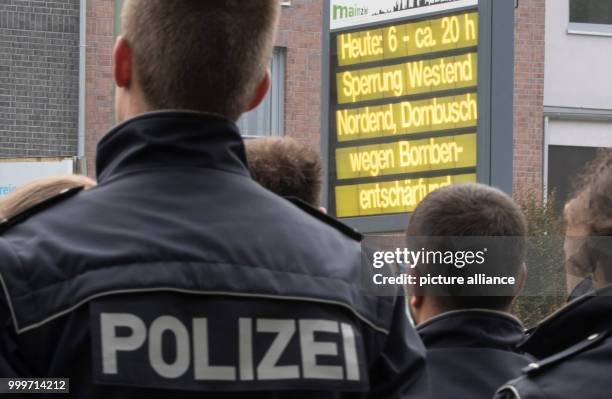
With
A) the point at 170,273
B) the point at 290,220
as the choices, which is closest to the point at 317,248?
the point at 290,220

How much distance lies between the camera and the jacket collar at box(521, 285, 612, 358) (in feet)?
8.87

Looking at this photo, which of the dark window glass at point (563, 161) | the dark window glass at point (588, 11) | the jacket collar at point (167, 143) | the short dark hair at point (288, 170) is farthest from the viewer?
the dark window glass at point (588, 11)

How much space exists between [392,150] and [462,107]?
0.67 meters

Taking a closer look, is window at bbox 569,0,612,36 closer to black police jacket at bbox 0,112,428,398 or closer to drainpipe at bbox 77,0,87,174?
drainpipe at bbox 77,0,87,174

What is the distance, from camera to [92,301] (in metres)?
2.00

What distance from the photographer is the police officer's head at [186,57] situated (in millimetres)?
2168

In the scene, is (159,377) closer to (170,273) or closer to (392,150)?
(170,273)

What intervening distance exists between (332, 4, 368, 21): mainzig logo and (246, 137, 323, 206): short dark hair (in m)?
5.42

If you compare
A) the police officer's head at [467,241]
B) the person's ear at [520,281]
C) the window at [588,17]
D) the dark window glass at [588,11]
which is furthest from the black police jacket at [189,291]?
the dark window glass at [588,11]

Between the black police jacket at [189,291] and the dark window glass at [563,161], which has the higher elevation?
the black police jacket at [189,291]

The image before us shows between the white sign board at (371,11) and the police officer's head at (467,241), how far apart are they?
5.62 meters

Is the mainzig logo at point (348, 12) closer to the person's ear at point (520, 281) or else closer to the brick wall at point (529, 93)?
the person's ear at point (520, 281)

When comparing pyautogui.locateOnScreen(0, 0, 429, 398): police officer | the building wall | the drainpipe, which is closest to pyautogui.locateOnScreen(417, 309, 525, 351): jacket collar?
pyautogui.locateOnScreen(0, 0, 429, 398): police officer

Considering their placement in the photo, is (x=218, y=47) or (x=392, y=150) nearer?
(x=218, y=47)
